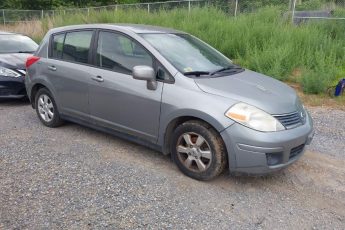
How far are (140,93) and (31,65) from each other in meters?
2.55

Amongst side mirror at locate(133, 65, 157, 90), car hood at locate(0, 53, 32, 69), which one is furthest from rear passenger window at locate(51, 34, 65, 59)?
car hood at locate(0, 53, 32, 69)

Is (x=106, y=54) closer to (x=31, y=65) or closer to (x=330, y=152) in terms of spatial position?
(x=31, y=65)

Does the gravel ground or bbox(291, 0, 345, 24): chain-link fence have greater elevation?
bbox(291, 0, 345, 24): chain-link fence

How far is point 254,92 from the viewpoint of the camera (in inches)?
147

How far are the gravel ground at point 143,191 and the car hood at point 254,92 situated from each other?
87 centimetres

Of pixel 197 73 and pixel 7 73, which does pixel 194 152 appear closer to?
pixel 197 73

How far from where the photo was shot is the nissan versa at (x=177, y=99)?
11.3ft

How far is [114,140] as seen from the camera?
4930 millimetres

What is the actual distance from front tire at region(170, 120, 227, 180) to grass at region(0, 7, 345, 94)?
445 centimetres

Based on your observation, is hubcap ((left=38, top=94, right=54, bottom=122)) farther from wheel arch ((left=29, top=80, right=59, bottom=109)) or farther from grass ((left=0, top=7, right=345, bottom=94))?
grass ((left=0, top=7, right=345, bottom=94))

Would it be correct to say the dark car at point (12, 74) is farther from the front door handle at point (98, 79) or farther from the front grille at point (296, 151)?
the front grille at point (296, 151)

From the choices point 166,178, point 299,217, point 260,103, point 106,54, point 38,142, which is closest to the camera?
point 299,217

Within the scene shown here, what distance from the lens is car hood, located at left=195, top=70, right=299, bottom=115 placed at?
11.6 feet

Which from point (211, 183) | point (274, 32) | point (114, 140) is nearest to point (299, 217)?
point (211, 183)
